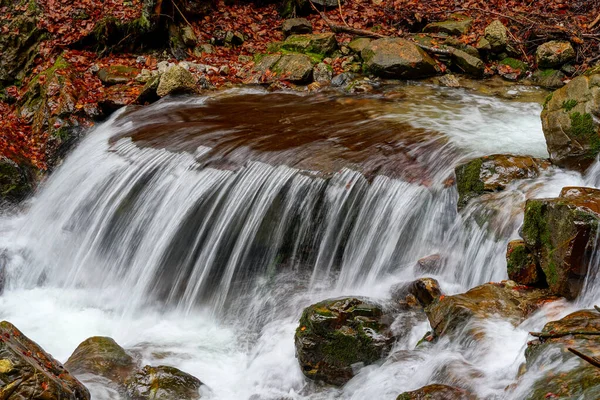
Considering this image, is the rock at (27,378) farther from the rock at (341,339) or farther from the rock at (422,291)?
the rock at (422,291)

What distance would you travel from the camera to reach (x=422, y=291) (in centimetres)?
545

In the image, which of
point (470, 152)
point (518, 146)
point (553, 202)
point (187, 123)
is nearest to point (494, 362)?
point (553, 202)

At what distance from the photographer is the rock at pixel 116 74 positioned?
34.8 feet

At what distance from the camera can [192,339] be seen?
622cm

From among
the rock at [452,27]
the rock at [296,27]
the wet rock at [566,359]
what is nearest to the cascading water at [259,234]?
the wet rock at [566,359]

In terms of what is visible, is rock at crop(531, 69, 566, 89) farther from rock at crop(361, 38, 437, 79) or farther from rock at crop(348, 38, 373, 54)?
rock at crop(348, 38, 373, 54)

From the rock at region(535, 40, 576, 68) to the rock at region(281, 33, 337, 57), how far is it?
358 cm

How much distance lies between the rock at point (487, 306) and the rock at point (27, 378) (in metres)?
2.74

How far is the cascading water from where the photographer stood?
5.59m

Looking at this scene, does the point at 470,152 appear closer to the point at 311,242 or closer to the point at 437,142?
the point at 437,142

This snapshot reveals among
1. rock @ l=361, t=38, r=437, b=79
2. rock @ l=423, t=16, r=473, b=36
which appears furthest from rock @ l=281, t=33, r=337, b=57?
rock @ l=423, t=16, r=473, b=36

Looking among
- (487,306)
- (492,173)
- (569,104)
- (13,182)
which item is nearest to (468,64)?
(569,104)

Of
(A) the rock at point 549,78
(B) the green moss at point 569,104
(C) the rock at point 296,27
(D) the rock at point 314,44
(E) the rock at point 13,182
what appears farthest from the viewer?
(C) the rock at point 296,27

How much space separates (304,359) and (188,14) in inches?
357
